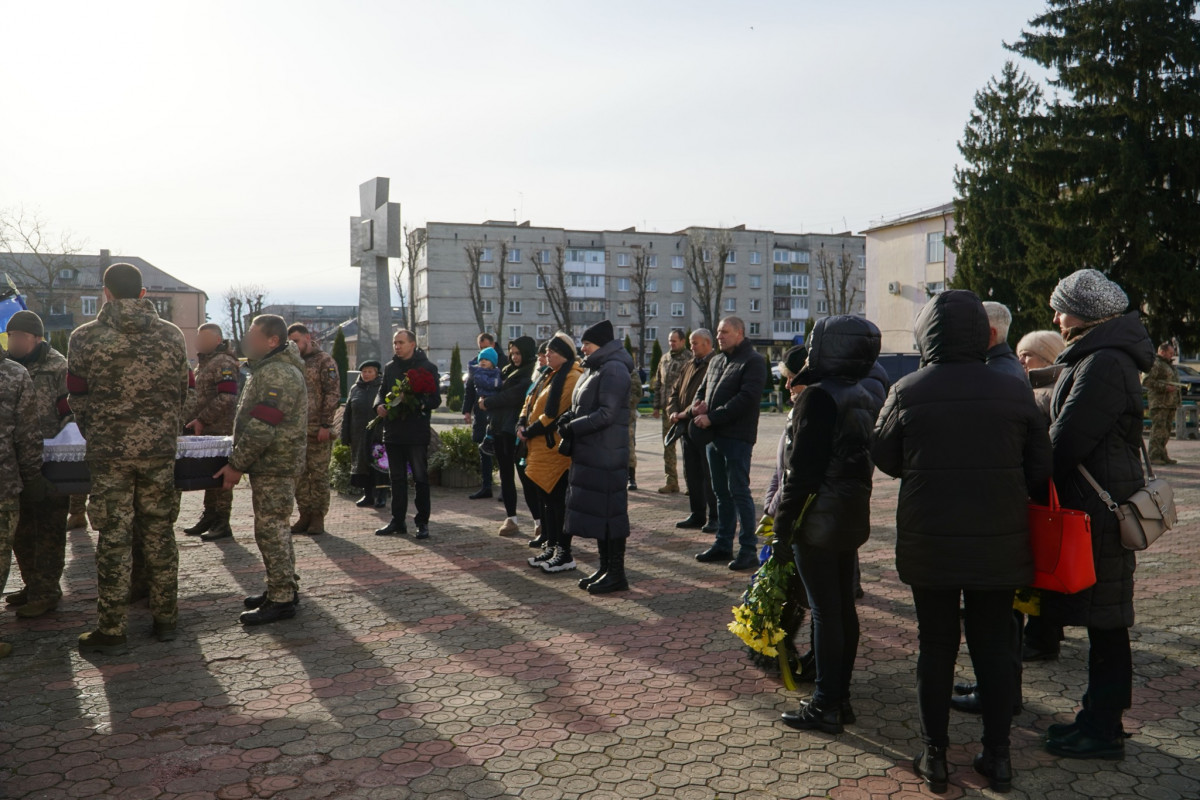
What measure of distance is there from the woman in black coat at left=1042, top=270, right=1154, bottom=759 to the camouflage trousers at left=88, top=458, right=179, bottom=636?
4.78 metres

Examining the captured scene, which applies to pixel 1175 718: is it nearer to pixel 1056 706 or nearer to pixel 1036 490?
pixel 1056 706

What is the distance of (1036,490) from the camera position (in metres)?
A: 3.57

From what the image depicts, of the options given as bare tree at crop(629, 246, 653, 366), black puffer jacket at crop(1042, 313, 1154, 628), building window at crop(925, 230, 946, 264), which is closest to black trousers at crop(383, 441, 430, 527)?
black puffer jacket at crop(1042, 313, 1154, 628)

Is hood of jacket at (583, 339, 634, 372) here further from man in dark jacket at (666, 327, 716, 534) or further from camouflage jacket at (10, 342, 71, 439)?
camouflage jacket at (10, 342, 71, 439)

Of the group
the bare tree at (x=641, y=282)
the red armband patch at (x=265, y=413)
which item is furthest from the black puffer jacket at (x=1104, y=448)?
the bare tree at (x=641, y=282)

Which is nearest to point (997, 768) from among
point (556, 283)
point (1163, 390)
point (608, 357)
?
point (608, 357)

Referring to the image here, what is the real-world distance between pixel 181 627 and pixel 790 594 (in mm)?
3828

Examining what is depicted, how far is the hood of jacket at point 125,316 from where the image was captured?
5.35m

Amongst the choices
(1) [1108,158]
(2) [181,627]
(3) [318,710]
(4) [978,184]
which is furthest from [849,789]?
(4) [978,184]

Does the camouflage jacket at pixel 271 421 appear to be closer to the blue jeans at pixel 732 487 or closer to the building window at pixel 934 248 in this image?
the blue jeans at pixel 732 487

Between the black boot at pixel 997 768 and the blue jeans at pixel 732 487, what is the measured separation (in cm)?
377

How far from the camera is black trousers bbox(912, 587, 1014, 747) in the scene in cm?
339

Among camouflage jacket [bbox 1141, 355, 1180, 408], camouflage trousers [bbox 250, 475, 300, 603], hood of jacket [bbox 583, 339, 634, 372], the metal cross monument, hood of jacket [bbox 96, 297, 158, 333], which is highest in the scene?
the metal cross monument

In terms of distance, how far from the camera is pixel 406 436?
8.62 metres
